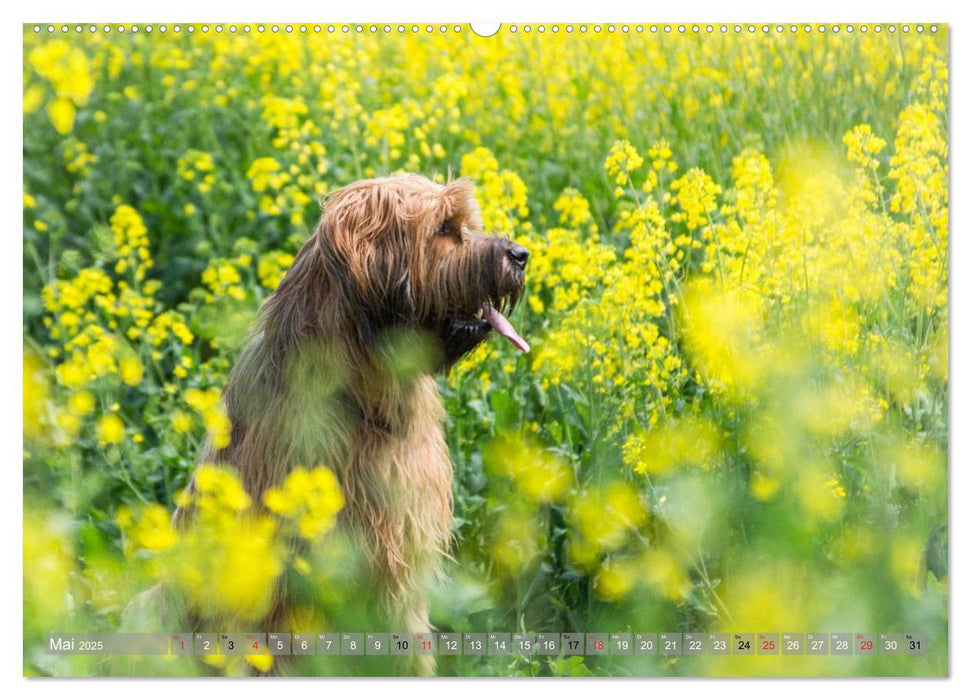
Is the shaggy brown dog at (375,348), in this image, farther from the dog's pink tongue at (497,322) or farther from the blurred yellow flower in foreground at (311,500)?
the blurred yellow flower in foreground at (311,500)

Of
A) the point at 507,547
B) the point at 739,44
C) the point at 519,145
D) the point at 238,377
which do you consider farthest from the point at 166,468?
the point at 739,44

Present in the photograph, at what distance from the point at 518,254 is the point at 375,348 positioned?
52 centimetres

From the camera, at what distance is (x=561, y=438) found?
17.1 ft

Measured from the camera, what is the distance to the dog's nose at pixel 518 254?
4.31 meters

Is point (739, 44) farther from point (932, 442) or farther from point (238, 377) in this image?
point (238, 377)

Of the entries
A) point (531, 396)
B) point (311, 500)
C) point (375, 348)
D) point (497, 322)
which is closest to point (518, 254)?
point (497, 322)

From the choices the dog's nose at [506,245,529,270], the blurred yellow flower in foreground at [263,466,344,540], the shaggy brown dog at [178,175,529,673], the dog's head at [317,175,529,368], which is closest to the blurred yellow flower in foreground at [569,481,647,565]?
the shaggy brown dog at [178,175,529,673]

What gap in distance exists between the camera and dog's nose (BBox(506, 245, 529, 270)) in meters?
4.31

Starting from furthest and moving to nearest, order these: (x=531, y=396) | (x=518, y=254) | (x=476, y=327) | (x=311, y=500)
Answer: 1. (x=531, y=396)
2. (x=476, y=327)
3. (x=518, y=254)
4. (x=311, y=500)

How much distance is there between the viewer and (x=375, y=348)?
436cm

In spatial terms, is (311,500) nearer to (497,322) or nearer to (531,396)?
(497,322)

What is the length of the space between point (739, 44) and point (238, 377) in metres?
2.07

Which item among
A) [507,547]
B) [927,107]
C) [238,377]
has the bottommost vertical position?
[507,547]

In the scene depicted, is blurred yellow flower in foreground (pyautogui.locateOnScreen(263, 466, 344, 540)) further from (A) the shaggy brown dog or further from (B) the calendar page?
(A) the shaggy brown dog
